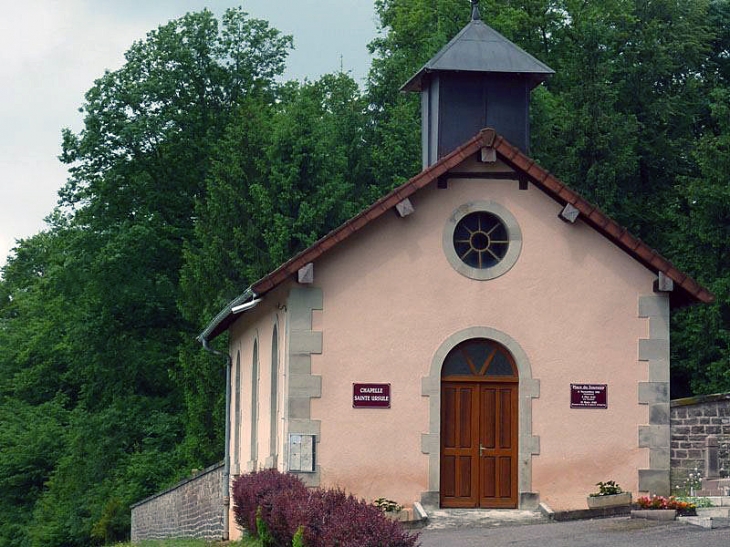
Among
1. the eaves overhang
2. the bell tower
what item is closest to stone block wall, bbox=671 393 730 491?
the bell tower

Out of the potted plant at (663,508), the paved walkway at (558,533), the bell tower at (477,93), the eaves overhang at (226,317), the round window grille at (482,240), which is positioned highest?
the bell tower at (477,93)

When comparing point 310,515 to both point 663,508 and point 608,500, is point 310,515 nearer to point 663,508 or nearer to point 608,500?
point 663,508

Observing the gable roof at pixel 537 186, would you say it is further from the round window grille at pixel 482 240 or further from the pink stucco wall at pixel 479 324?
the round window grille at pixel 482 240

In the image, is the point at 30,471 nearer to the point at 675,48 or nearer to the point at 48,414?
the point at 48,414

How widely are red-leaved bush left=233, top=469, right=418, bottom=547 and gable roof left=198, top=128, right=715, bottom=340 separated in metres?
2.92

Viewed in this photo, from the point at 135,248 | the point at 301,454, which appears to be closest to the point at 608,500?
the point at 301,454

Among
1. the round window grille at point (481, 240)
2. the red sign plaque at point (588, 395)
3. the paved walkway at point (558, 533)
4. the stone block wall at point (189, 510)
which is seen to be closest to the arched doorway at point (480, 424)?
the paved walkway at point (558, 533)

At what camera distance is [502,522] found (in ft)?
67.8

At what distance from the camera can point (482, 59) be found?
23.7 metres

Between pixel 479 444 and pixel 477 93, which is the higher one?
pixel 477 93

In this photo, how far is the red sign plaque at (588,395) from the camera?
22.0 meters

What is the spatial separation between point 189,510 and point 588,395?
10.5m

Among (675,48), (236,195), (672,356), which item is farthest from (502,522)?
(675,48)

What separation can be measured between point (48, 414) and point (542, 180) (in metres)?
33.0
